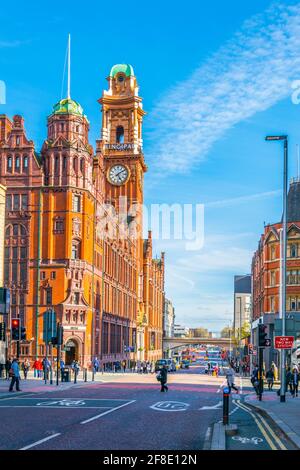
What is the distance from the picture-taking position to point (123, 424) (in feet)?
66.8

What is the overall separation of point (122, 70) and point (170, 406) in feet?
346

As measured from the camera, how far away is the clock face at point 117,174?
124375mm

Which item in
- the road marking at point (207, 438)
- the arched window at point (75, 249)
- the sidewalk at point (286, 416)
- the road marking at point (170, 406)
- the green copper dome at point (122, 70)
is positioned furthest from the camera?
the green copper dome at point (122, 70)

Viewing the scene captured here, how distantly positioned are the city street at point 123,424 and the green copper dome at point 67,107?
5214cm

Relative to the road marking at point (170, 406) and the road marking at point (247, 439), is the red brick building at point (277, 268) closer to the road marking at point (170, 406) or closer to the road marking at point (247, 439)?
the road marking at point (170, 406)

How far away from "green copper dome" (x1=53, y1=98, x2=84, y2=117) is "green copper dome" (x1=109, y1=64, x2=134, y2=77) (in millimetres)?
46436

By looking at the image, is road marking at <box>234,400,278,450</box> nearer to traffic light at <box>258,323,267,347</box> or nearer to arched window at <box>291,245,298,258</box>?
traffic light at <box>258,323,267,347</box>

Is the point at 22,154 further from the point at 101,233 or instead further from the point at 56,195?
the point at 101,233

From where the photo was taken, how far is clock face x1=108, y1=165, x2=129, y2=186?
124375 mm

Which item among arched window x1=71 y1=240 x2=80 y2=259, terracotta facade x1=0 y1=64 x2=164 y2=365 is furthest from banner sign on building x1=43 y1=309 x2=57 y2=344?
arched window x1=71 y1=240 x2=80 y2=259

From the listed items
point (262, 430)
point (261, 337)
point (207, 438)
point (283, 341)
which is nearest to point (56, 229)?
point (261, 337)

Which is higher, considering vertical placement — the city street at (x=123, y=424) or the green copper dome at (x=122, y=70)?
the green copper dome at (x=122, y=70)

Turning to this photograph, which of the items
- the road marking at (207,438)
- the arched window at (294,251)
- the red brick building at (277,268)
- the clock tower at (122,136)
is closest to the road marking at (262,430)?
the road marking at (207,438)
